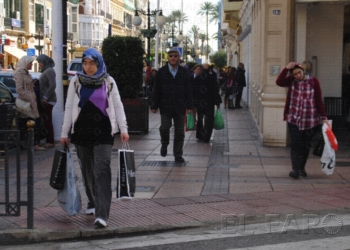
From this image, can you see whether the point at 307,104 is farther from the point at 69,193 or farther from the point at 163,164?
the point at 69,193

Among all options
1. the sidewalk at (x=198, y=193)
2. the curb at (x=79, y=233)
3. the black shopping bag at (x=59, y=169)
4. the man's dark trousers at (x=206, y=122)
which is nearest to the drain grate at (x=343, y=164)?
the sidewalk at (x=198, y=193)

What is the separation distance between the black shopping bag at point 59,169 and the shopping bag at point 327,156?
159 inches

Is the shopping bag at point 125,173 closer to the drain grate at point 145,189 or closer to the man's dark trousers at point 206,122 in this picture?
the drain grate at point 145,189

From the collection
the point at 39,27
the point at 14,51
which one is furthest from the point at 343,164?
the point at 39,27

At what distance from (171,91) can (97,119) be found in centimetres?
464

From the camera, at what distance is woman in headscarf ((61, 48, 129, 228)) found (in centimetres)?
685

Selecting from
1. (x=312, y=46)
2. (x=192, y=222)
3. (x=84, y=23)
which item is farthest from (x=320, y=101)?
(x=84, y=23)

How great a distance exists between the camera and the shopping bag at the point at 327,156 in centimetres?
957

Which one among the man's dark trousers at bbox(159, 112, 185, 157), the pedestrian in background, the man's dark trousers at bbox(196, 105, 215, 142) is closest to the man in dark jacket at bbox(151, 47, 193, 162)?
the man's dark trousers at bbox(159, 112, 185, 157)

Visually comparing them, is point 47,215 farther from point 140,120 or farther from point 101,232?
point 140,120

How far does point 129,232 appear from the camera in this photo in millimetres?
6871

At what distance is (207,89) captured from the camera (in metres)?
14.6

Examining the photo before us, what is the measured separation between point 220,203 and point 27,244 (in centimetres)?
254

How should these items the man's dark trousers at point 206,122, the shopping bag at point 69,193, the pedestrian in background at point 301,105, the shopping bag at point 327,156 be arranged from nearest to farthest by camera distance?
1. the shopping bag at point 69,193
2. the shopping bag at point 327,156
3. the pedestrian in background at point 301,105
4. the man's dark trousers at point 206,122
